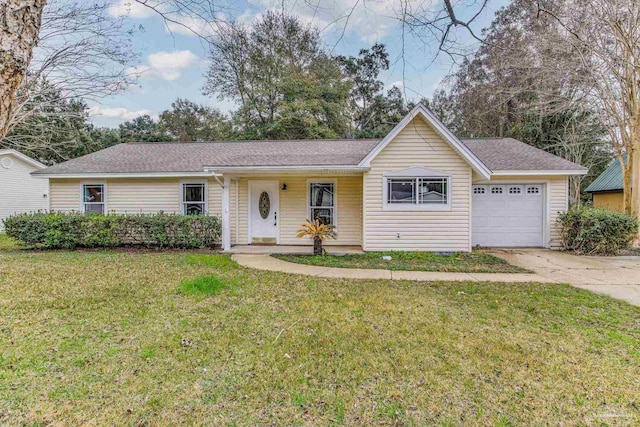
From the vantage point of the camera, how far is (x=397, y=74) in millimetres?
3631

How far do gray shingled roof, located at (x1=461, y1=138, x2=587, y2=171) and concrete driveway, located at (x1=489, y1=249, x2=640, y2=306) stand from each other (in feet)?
8.85

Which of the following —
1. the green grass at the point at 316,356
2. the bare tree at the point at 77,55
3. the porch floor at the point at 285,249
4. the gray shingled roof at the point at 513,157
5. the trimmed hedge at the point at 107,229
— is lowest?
the green grass at the point at 316,356

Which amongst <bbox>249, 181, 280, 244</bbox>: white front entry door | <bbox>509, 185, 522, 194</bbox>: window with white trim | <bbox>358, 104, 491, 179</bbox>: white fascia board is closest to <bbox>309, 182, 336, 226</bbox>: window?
<bbox>249, 181, 280, 244</bbox>: white front entry door

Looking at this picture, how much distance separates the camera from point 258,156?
10766 millimetres

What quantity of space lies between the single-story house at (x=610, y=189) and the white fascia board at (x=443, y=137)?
38.2ft

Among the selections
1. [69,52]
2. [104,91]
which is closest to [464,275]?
[104,91]

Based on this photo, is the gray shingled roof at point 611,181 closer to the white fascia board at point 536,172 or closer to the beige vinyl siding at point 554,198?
the beige vinyl siding at point 554,198

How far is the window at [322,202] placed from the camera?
10.9m

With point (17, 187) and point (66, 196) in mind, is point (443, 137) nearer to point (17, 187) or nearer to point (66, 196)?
point (66, 196)

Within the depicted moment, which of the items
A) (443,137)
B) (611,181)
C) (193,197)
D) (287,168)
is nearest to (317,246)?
(287,168)

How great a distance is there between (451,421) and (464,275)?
498cm

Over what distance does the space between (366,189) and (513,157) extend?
5.71 metres

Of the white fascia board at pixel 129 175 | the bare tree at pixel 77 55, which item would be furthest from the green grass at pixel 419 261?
the bare tree at pixel 77 55

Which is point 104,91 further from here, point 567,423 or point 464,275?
point 567,423
